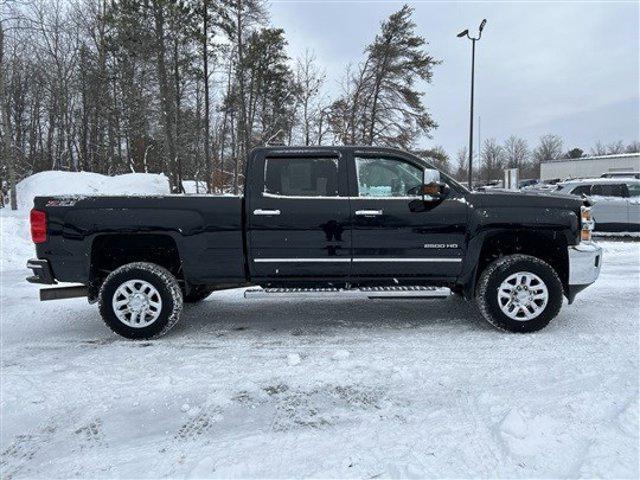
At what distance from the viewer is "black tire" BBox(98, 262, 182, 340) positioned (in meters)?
4.46

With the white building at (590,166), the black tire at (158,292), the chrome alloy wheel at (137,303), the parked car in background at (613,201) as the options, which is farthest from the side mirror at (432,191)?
the white building at (590,166)

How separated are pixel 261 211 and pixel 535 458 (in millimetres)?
3077

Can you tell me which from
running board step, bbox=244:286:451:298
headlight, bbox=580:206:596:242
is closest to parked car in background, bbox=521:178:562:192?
headlight, bbox=580:206:596:242

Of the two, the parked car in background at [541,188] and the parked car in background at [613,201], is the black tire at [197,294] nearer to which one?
the parked car in background at [541,188]

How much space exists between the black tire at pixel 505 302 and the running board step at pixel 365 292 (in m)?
0.40

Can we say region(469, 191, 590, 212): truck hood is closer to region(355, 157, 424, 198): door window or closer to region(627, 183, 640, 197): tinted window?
region(355, 157, 424, 198): door window

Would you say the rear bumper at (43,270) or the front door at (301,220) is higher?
the front door at (301,220)

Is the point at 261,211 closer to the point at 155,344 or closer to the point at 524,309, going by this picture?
the point at 155,344

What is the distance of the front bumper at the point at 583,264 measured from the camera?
4.57 meters

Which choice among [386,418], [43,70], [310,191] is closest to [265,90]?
[43,70]

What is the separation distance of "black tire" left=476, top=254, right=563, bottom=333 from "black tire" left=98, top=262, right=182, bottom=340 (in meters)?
3.12

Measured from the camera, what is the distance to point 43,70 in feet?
99.1

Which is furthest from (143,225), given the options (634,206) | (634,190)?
(634,190)

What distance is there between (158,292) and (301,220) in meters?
1.60
